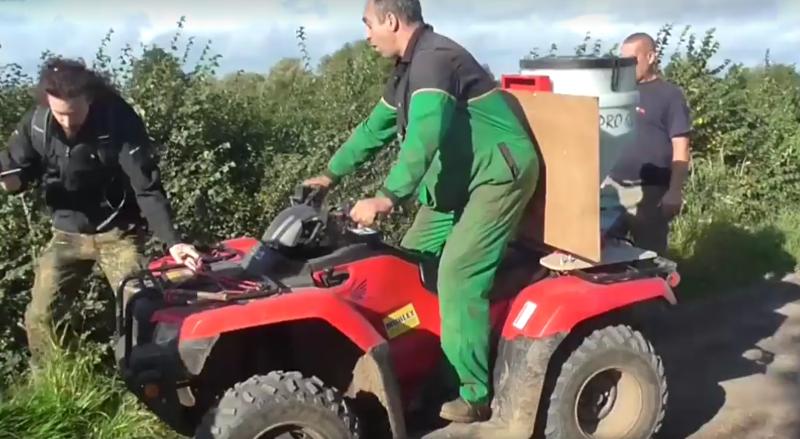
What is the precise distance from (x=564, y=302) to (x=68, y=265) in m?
2.38

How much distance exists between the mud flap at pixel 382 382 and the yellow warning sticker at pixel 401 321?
0.73 feet

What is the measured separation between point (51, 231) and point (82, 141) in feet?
3.84

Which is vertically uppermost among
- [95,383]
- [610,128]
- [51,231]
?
[610,128]

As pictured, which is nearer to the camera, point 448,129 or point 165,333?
point 165,333

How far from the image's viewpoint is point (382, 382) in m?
4.43

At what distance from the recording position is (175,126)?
266 inches

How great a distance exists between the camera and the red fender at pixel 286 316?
4152 mm

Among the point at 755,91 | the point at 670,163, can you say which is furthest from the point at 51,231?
the point at 755,91

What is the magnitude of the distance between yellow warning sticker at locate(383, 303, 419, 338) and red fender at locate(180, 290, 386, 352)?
0.28 m

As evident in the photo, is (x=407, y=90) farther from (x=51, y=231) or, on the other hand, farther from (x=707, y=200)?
(x=707, y=200)

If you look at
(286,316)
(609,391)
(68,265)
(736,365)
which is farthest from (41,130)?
(736,365)

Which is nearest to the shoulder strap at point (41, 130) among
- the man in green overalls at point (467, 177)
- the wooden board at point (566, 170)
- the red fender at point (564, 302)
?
the man in green overalls at point (467, 177)

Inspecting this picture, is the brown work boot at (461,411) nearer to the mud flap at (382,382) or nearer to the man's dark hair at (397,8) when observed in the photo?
the mud flap at (382,382)

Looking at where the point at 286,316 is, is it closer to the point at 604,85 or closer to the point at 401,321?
the point at 401,321
